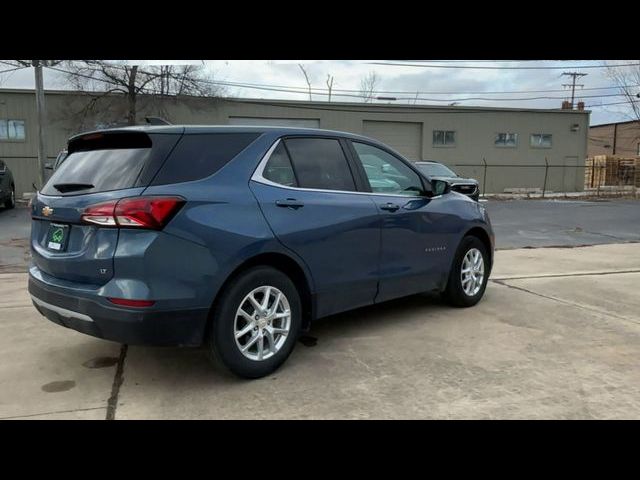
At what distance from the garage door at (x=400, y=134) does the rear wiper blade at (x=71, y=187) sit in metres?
26.2

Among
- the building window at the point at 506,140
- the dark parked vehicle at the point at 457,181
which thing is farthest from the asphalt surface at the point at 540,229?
the building window at the point at 506,140

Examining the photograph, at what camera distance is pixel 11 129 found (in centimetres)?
2453

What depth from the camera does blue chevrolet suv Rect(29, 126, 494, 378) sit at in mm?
3266

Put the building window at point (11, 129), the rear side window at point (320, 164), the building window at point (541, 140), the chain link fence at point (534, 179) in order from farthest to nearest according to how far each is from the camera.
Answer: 1. the building window at point (541, 140)
2. the chain link fence at point (534, 179)
3. the building window at point (11, 129)
4. the rear side window at point (320, 164)

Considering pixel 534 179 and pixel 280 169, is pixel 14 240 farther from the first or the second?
pixel 534 179

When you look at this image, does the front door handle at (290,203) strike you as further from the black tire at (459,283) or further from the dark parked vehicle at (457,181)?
the dark parked vehicle at (457,181)

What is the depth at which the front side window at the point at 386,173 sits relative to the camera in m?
4.78

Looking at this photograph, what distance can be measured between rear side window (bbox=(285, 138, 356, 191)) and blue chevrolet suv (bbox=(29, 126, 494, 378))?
11 mm

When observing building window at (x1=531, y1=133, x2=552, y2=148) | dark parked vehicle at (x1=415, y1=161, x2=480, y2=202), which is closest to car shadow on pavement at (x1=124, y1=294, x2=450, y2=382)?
dark parked vehicle at (x1=415, y1=161, x2=480, y2=202)

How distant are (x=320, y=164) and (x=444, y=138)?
91.4 ft

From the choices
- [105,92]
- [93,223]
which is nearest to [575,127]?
[105,92]

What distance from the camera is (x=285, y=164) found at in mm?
4070
